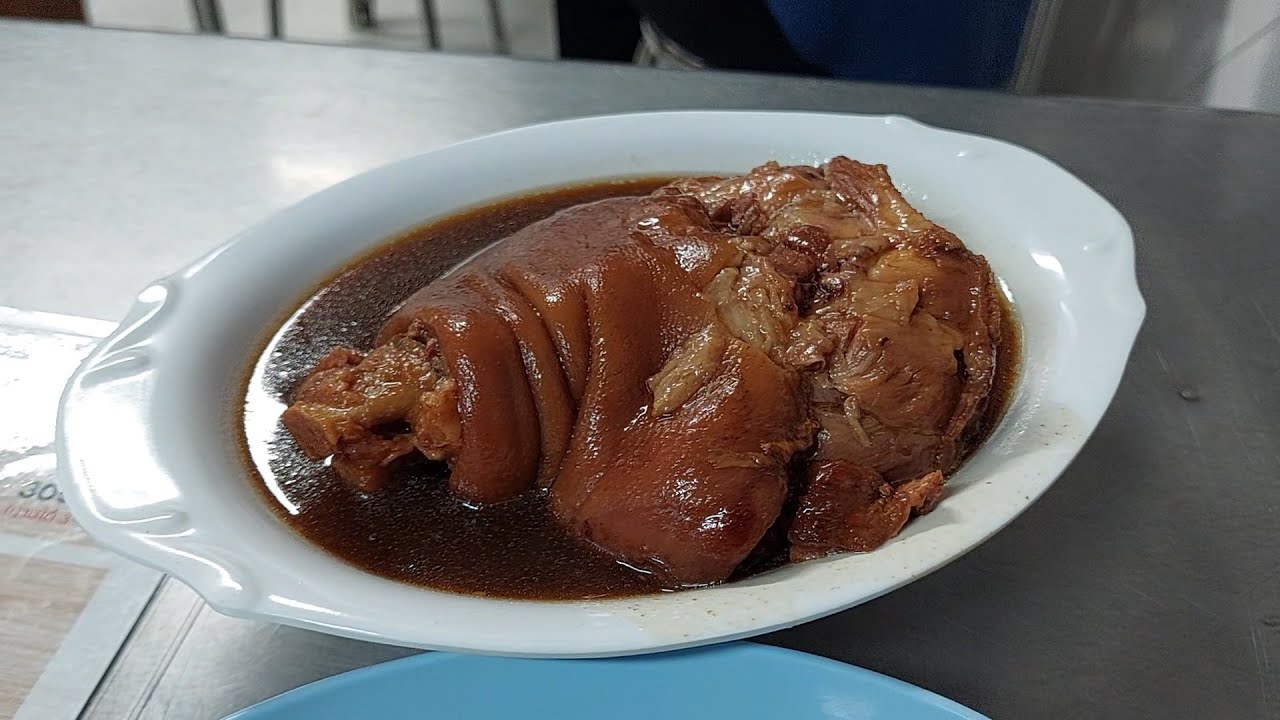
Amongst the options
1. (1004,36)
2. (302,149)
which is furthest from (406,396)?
(1004,36)

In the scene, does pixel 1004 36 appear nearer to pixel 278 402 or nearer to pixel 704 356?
pixel 704 356

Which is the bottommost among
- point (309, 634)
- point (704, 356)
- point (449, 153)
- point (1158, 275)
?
point (309, 634)

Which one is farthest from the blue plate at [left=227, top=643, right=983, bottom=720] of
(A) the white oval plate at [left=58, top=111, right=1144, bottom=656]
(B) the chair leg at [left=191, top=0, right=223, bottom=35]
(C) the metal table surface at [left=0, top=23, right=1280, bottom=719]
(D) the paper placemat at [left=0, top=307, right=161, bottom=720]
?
(B) the chair leg at [left=191, top=0, right=223, bottom=35]

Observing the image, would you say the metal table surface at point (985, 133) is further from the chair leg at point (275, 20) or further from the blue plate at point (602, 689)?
the chair leg at point (275, 20)

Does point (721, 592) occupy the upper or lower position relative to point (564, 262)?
lower

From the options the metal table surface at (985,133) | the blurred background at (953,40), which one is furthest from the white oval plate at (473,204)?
the blurred background at (953,40)

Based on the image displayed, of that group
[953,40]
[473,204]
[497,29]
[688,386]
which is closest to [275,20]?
[497,29]

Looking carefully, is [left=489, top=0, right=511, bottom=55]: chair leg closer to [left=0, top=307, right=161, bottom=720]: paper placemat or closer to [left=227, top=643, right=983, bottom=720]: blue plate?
[left=0, top=307, right=161, bottom=720]: paper placemat
